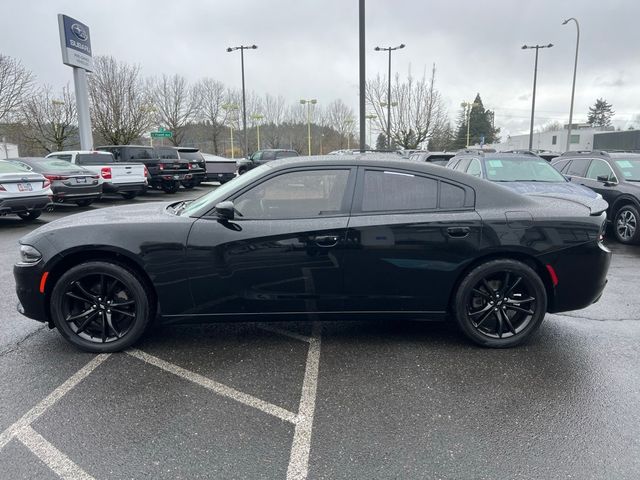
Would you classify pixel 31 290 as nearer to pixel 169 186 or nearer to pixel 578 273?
pixel 578 273

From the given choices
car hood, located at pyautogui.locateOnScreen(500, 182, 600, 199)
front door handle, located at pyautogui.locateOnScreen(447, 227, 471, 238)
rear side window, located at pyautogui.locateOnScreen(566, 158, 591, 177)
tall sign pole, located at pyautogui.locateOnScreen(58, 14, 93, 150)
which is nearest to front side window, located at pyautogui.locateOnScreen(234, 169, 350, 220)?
front door handle, located at pyautogui.locateOnScreen(447, 227, 471, 238)

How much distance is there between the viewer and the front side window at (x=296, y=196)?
11.6 ft

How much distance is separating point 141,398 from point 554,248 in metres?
3.30

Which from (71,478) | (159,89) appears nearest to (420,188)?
(71,478)

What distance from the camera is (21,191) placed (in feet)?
31.2

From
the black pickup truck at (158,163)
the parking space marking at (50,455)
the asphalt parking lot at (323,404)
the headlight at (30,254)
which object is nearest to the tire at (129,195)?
the black pickup truck at (158,163)

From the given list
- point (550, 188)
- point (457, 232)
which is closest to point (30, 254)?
point (457, 232)

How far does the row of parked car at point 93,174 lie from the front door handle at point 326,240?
8810 mm

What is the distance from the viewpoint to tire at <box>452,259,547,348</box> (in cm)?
356

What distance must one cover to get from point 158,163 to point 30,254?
14.1 meters

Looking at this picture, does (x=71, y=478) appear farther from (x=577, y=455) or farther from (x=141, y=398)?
(x=577, y=455)

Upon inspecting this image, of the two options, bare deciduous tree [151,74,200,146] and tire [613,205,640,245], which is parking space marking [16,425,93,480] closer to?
tire [613,205,640,245]

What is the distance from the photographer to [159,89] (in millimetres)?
41562

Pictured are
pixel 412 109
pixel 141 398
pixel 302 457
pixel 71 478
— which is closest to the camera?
pixel 71 478
